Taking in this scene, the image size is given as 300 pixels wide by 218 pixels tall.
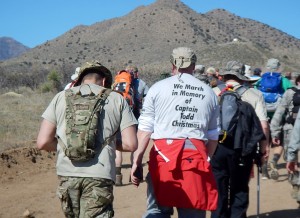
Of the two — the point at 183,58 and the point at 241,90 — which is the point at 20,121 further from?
the point at 183,58

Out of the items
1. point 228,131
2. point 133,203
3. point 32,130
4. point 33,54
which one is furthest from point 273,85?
point 33,54

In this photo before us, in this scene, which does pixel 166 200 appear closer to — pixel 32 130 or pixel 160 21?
pixel 32 130

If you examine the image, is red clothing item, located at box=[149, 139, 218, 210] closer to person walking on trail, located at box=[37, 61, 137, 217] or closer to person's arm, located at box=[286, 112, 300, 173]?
person walking on trail, located at box=[37, 61, 137, 217]

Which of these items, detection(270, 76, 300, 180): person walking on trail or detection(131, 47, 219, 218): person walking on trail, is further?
detection(270, 76, 300, 180): person walking on trail

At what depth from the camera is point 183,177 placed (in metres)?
4.07

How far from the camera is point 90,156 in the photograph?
3.70 m

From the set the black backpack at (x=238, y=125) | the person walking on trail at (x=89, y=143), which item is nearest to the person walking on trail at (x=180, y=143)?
the person walking on trail at (x=89, y=143)

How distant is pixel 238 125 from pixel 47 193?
4.53m

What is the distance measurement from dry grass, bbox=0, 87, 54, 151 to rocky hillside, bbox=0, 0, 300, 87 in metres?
38.0

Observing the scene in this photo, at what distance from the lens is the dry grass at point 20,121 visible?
13.0 m

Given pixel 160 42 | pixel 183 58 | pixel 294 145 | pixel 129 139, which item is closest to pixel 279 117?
pixel 294 145

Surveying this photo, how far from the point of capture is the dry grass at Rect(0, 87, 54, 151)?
42.7 feet

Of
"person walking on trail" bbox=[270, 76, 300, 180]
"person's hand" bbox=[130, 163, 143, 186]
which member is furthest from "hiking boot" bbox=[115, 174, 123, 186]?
"person's hand" bbox=[130, 163, 143, 186]

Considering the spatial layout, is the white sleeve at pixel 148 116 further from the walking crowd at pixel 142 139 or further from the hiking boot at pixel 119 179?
the hiking boot at pixel 119 179
